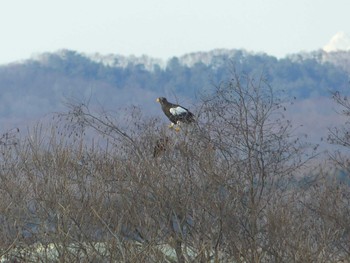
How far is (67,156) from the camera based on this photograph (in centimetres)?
1664

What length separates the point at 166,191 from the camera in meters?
16.1

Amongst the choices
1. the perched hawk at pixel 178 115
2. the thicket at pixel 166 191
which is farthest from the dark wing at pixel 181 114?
the thicket at pixel 166 191

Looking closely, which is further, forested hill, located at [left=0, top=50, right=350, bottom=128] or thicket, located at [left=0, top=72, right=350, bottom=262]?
forested hill, located at [left=0, top=50, right=350, bottom=128]

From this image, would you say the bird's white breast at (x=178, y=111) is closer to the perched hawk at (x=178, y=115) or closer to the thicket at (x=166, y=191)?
the perched hawk at (x=178, y=115)

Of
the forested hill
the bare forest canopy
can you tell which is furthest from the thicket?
the forested hill

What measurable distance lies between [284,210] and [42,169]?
5.03 meters

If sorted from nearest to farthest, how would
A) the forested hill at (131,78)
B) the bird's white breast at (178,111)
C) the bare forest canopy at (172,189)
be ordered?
1. the bare forest canopy at (172,189)
2. the bird's white breast at (178,111)
3. the forested hill at (131,78)

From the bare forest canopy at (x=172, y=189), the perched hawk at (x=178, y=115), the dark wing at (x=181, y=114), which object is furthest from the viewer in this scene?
the dark wing at (x=181, y=114)

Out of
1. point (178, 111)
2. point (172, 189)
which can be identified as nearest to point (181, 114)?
point (178, 111)

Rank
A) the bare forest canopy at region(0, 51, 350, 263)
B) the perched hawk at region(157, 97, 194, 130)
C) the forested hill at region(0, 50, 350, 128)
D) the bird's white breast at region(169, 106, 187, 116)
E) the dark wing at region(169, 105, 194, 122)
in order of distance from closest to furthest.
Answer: the bare forest canopy at region(0, 51, 350, 263), the perched hawk at region(157, 97, 194, 130), the dark wing at region(169, 105, 194, 122), the bird's white breast at region(169, 106, 187, 116), the forested hill at region(0, 50, 350, 128)

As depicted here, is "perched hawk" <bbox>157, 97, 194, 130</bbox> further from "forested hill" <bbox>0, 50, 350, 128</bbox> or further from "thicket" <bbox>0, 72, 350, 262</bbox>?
"forested hill" <bbox>0, 50, 350, 128</bbox>

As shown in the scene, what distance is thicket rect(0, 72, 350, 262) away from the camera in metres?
15.0

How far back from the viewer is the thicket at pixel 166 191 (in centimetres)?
1505

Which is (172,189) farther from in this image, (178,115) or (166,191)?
(178,115)
